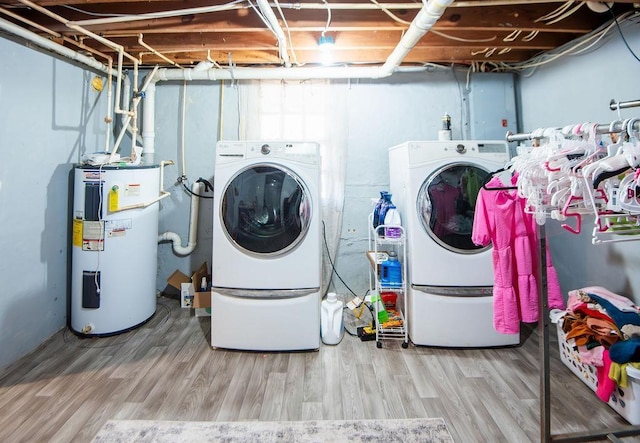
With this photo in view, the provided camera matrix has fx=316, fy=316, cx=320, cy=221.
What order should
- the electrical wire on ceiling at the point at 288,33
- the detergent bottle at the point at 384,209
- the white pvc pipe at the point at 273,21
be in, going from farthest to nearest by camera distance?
1. the detergent bottle at the point at 384,209
2. the electrical wire on ceiling at the point at 288,33
3. the white pvc pipe at the point at 273,21

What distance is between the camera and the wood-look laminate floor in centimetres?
155

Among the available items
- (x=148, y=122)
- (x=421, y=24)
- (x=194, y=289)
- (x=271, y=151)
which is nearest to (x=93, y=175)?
(x=148, y=122)

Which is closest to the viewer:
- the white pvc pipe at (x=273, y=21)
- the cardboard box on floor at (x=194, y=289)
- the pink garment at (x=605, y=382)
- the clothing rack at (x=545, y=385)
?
the clothing rack at (x=545, y=385)

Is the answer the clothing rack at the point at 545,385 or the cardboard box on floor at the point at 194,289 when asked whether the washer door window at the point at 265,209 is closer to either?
the cardboard box on floor at the point at 194,289

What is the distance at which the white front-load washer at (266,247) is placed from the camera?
2.13m

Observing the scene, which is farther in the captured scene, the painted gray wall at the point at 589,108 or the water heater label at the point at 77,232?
the water heater label at the point at 77,232

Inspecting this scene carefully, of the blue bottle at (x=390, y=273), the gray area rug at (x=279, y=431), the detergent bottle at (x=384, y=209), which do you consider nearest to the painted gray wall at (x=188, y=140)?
the detergent bottle at (x=384, y=209)

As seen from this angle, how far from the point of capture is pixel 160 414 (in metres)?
1.60

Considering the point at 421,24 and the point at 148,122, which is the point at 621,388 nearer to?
the point at 421,24

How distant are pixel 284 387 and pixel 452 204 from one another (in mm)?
1605

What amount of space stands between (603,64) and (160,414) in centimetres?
339

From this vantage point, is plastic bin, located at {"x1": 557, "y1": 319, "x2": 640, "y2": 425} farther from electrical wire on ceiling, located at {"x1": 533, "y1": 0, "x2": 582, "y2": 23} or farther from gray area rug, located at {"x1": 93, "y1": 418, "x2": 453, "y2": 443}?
electrical wire on ceiling, located at {"x1": 533, "y1": 0, "x2": 582, "y2": 23}

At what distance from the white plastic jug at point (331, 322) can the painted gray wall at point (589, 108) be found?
1.43 m

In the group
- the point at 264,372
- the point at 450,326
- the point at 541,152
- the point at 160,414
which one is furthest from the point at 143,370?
the point at 541,152
